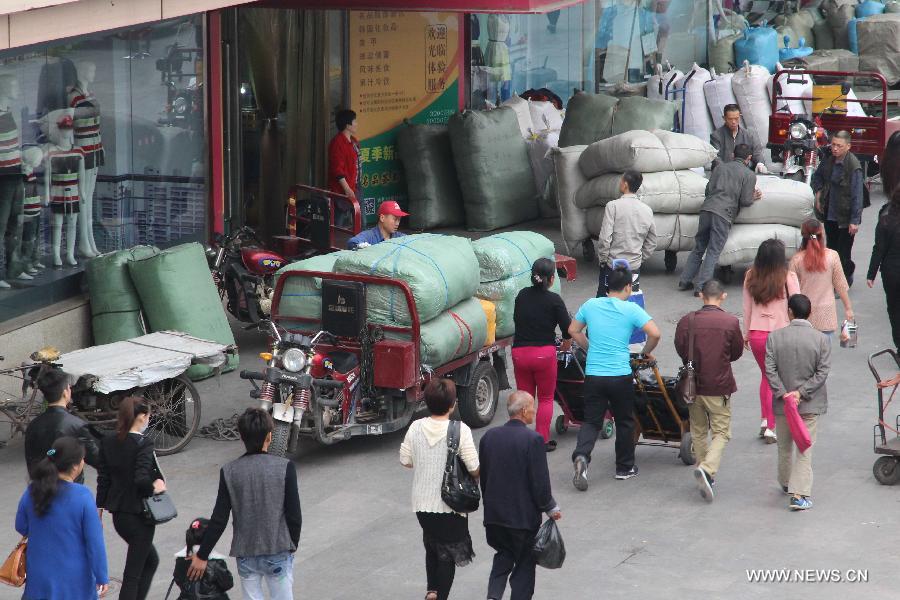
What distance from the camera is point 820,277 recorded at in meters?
10.7

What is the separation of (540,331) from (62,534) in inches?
160

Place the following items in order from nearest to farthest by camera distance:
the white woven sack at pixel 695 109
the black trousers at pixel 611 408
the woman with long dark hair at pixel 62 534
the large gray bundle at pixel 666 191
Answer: the woman with long dark hair at pixel 62 534 < the black trousers at pixel 611 408 < the large gray bundle at pixel 666 191 < the white woven sack at pixel 695 109

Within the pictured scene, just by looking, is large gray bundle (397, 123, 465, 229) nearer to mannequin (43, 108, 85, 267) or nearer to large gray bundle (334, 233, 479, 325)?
mannequin (43, 108, 85, 267)

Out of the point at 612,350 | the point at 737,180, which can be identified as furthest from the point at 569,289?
the point at 612,350

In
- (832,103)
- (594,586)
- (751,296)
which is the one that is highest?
(832,103)

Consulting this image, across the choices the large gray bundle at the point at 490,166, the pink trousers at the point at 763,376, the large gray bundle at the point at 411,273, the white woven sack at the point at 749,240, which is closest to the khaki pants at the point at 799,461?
the pink trousers at the point at 763,376

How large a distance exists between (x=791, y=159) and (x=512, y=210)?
140 inches

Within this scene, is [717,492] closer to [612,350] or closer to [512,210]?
[612,350]

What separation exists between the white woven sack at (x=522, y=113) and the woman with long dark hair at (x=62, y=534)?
40.6ft

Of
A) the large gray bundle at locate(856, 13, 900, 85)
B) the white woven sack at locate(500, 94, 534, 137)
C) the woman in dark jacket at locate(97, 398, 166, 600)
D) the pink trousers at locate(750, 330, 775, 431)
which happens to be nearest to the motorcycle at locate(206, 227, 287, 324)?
the pink trousers at locate(750, 330, 775, 431)

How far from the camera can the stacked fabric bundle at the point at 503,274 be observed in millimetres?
10906

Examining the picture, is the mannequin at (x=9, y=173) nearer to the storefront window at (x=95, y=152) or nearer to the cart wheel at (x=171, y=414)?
the storefront window at (x=95, y=152)

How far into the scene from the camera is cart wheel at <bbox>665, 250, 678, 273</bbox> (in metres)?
15.0

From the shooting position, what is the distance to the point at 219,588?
6.57 m
